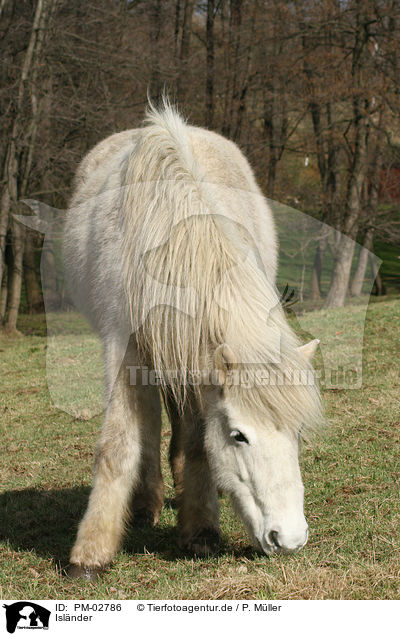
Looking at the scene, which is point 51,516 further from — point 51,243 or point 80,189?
point 51,243

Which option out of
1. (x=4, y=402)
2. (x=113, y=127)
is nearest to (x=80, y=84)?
(x=113, y=127)

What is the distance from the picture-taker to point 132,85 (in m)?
14.6

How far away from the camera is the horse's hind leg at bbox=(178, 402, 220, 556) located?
3506mm

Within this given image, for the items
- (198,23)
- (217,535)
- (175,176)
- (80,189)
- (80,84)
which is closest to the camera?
(175,176)

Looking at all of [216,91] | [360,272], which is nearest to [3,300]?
[216,91]

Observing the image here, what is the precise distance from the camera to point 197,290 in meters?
3.00

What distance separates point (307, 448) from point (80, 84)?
35.2 feet

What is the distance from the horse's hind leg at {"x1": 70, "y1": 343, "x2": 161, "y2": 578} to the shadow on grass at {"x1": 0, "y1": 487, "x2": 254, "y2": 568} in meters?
0.31

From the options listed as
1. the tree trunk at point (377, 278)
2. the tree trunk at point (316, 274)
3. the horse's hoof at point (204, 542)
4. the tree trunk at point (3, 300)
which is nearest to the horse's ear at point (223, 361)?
the horse's hoof at point (204, 542)

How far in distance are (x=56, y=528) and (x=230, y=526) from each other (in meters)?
1.08

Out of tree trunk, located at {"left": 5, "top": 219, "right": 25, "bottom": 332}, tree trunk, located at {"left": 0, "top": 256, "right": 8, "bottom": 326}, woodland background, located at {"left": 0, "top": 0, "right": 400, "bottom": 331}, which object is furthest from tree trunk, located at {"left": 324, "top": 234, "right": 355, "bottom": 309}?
tree trunk, located at {"left": 0, "top": 256, "right": 8, "bottom": 326}

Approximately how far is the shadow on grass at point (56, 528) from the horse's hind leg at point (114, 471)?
0.31m

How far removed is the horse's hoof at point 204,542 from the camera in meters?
3.47

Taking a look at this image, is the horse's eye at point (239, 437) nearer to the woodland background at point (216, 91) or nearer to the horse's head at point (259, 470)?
the horse's head at point (259, 470)
